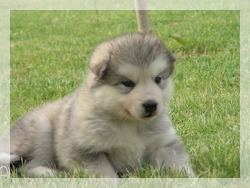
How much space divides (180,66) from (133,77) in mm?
4575

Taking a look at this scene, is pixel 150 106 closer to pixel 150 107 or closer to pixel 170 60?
pixel 150 107

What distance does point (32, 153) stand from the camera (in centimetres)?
448

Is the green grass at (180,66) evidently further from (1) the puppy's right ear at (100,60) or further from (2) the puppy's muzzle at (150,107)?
(1) the puppy's right ear at (100,60)

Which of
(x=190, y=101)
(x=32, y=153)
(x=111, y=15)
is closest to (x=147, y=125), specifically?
(x=32, y=153)

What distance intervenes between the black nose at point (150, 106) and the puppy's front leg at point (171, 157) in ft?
1.44

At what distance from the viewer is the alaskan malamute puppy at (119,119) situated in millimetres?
3908

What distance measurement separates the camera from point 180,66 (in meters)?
8.41

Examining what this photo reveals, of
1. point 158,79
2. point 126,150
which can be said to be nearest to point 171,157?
point 126,150

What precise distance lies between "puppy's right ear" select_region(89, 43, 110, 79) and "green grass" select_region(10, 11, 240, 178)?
0.68m

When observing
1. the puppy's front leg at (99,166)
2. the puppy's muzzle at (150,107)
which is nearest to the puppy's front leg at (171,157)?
the puppy's front leg at (99,166)

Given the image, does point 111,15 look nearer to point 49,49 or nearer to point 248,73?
point 49,49

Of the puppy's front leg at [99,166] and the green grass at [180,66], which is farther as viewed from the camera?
the green grass at [180,66]

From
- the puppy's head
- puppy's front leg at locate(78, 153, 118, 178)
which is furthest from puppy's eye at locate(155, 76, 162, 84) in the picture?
puppy's front leg at locate(78, 153, 118, 178)

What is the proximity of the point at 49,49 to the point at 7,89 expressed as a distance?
3288 mm
